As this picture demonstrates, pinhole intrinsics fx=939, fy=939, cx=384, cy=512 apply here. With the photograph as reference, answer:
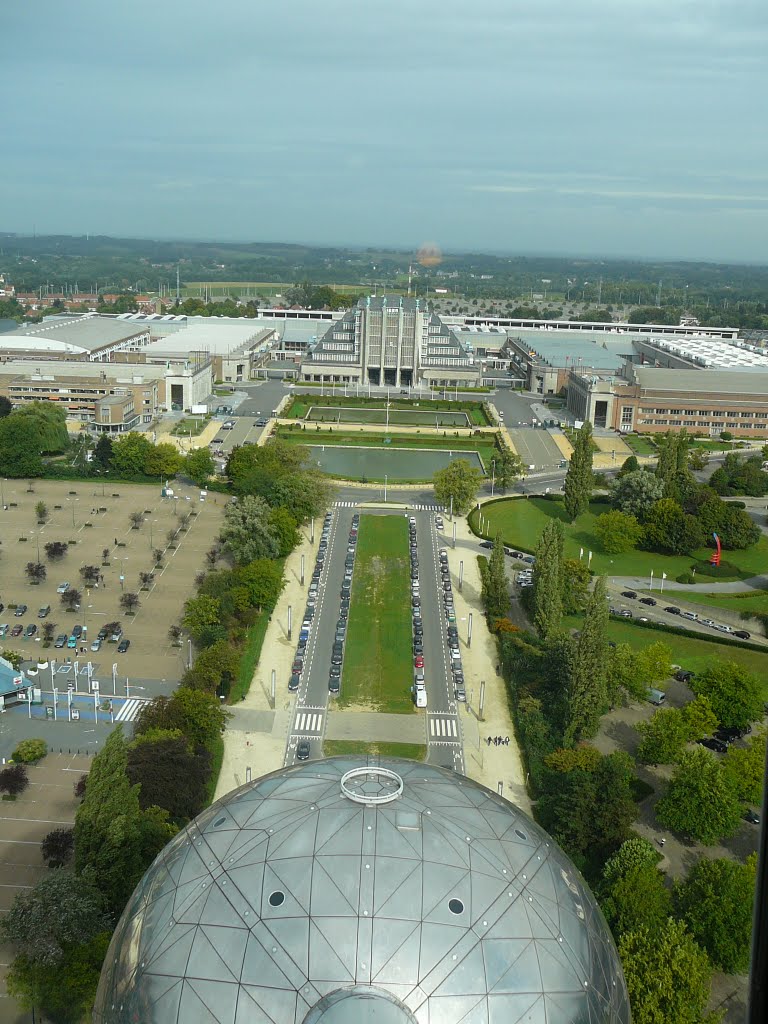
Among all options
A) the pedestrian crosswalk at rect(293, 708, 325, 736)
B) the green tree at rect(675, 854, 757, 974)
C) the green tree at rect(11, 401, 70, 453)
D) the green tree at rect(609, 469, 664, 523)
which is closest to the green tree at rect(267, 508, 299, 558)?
the pedestrian crosswalk at rect(293, 708, 325, 736)

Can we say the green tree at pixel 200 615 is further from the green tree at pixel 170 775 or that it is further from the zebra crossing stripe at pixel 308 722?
the green tree at pixel 170 775

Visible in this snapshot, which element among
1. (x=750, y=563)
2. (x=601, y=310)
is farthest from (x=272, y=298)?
(x=750, y=563)

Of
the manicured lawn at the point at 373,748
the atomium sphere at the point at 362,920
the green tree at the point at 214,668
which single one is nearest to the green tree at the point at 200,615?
the green tree at the point at 214,668

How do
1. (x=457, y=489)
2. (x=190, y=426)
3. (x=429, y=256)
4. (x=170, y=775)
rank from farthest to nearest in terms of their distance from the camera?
1. (x=429, y=256)
2. (x=190, y=426)
3. (x=457, y=489)
4. (x=170, y=775)

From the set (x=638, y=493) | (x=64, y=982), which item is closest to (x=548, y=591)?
(x=638, y=493)

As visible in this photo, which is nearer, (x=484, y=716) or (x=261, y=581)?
(x=484, y=716)

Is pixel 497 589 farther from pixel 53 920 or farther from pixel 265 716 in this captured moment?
pixel 53 920

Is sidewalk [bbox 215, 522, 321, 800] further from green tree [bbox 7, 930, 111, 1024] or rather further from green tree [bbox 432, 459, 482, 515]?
green tree [bbox 432, 459, 482, 515]
